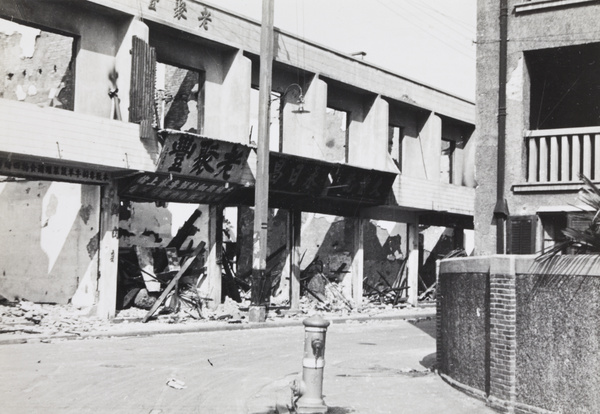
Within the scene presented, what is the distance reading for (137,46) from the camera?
19.5 metres

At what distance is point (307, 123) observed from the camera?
85.0 ft

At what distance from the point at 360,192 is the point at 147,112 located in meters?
10.3

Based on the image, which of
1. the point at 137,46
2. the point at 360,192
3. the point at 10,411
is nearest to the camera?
the point at 10,411

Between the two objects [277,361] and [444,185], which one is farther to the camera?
[444,185]

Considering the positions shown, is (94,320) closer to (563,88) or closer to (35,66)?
(35,66)

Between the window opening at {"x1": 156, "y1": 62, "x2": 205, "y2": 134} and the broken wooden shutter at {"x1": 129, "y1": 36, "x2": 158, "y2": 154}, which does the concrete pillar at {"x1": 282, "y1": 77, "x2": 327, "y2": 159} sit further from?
the broken wooden shutter at {"x1": 129, "y1": 36, "x2": 158, "y2": 154}

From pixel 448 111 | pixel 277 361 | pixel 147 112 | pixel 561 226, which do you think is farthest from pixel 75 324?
pixel 448 111

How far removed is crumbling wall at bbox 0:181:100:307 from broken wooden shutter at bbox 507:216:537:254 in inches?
445

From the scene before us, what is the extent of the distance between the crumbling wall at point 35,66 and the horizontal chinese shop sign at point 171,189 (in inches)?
172

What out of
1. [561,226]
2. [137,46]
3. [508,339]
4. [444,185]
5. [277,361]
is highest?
[137,46]

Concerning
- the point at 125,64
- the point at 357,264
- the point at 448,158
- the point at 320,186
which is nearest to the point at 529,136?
the point at 125,64

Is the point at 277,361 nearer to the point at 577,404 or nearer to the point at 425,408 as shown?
the point at 425,408

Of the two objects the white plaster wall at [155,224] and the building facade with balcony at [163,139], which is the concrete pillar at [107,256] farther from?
the white plaster wall at [155,224]

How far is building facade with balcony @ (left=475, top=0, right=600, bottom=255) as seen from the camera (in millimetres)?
12891
